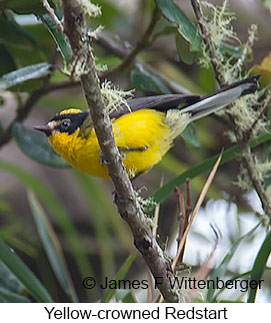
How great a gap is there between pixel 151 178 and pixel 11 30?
2.89 ft

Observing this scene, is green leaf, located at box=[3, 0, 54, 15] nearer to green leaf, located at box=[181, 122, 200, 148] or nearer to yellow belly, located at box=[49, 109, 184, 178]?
yellow belly, located at box=[49, 109, 184, 178]

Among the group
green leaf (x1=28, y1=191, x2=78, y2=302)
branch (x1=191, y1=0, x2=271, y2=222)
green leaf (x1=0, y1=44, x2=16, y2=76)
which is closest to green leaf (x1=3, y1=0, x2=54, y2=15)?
green leaf (x1=0, y1=44, x2=16, y2=76)

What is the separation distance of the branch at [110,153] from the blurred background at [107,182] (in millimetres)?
450

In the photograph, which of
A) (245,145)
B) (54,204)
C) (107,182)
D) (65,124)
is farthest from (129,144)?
(107,182)

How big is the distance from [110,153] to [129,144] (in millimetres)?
506

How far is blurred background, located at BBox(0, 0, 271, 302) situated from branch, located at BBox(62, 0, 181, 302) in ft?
1.47

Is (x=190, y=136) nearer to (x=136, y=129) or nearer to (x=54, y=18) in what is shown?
(x=136, y=129)

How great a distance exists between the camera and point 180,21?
1.33 m

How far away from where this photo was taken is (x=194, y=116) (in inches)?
60.8

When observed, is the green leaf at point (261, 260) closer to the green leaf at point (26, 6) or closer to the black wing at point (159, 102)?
the black wing at point (159, 102)

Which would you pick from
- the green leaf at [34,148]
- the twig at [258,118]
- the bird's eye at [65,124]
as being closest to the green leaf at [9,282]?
the green leaf at [34,148]

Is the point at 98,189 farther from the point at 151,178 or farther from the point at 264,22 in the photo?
the point at 264,22

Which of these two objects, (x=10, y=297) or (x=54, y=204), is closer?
(x=10, y=297)

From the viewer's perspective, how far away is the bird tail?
1374mm
